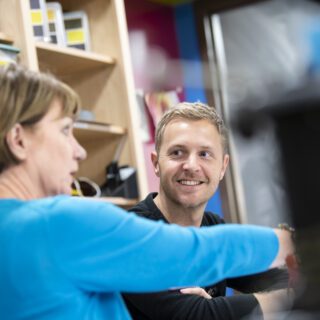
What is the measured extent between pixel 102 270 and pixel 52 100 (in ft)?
0.86

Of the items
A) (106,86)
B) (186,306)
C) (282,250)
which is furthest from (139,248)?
(106,86)

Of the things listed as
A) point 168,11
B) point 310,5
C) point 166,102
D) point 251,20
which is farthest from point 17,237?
point 168,11

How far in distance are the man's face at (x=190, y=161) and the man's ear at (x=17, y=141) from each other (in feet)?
1.98

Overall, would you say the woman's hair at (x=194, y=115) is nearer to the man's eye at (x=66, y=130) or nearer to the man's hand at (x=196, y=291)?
the man's hand at (x=196, y=291)

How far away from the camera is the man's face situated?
1.46 meters

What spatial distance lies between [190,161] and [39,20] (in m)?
1.73

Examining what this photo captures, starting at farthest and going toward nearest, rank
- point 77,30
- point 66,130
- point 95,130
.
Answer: point 77,30 < point 95,130 < point 66,130

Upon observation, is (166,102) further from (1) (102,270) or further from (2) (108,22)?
(1) (102,270)

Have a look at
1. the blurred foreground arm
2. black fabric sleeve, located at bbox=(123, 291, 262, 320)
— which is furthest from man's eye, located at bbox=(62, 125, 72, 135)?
black fabric sleeve, located at bbox=(123, 291, 262, 320)

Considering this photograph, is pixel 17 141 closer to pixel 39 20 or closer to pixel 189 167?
pixel 189 167

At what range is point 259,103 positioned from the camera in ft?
1.10

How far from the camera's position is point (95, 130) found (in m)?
3.08

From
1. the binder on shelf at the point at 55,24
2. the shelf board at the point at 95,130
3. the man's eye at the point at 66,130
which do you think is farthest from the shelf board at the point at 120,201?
the man's eye at the point at 66,130

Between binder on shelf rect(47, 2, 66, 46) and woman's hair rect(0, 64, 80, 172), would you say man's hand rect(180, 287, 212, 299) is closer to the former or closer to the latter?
woman's hair rect(0, 64, 80, 172)
